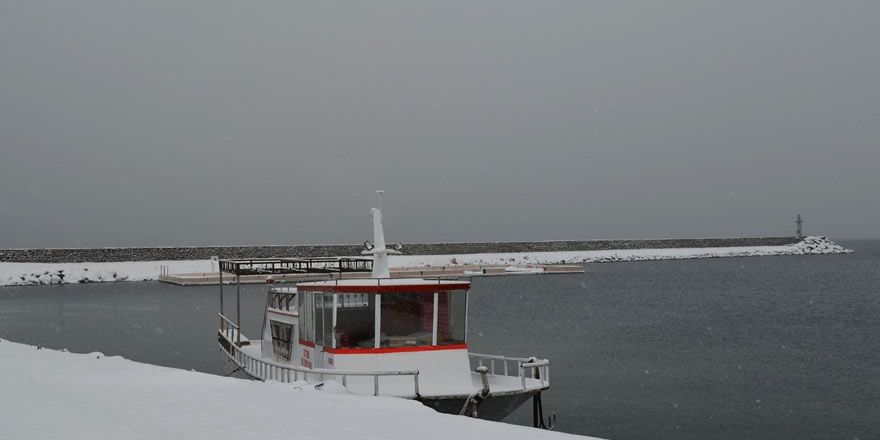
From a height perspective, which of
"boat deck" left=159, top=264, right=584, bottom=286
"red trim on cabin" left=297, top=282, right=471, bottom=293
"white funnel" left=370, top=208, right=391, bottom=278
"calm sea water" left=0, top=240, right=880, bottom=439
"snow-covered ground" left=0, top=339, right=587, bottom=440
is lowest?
"calm sea water" left=0, top=240, right=880, bottom=439

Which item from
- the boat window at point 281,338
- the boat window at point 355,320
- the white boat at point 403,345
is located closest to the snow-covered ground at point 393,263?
the boat window at point 281,338

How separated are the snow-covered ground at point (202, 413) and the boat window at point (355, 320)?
135 centimetres

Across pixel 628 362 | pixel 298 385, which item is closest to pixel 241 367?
pixel 298 385

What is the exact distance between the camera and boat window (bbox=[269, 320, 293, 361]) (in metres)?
18.5

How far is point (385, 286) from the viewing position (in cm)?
1568

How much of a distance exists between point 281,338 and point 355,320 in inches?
158

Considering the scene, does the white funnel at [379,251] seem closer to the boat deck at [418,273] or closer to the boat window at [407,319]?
the boat window at [407,319]

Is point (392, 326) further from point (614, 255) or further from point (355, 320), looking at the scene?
point (614, 255)

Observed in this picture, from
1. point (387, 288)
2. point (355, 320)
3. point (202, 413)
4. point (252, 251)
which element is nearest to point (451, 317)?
point (387, 288)

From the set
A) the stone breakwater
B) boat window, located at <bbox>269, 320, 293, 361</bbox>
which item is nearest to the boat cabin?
boat window, located at <bbox>269, 320, 293, 361</bbox>

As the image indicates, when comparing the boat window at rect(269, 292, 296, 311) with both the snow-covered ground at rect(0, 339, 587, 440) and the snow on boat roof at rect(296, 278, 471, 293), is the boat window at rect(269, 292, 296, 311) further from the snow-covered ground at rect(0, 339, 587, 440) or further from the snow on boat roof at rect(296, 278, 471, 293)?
the snow-covered ground at rect(0, 339, 587, 440)

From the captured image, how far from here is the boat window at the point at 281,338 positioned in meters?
18.5

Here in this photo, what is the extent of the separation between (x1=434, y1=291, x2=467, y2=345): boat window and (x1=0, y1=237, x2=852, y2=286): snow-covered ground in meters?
68.7

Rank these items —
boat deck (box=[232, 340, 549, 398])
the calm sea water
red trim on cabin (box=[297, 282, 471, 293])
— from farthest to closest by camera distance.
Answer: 1. the calm sea water
2. red trim on cabin (box=[297, 282, 471, 293])
3. boat deck (box=[232, 340, 549, 398])
